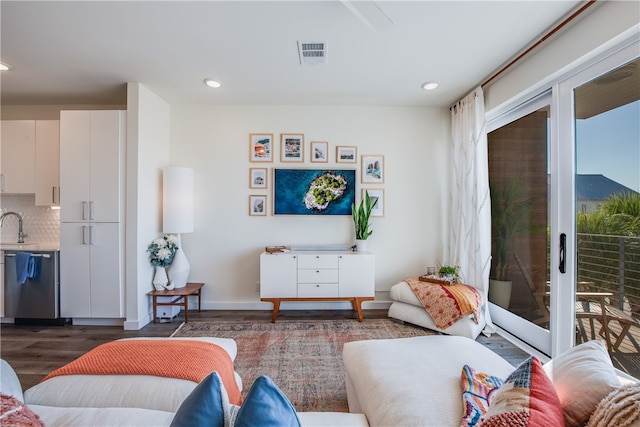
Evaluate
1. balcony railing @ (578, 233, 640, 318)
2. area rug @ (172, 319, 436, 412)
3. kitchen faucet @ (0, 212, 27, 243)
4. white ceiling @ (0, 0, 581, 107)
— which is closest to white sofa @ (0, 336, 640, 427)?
area rug @ (172, 319, 436, 412)

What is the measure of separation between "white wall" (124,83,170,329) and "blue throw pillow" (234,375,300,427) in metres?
2.91

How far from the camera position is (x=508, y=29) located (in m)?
2.14

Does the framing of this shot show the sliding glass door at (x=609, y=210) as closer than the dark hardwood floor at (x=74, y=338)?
Yes

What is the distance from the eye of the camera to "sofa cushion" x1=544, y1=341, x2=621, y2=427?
0.77m

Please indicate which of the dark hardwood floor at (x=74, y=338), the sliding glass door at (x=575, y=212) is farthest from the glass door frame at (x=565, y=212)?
the dark hardwood floor at (x=74, y=338)

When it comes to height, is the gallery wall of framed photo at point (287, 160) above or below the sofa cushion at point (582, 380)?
above

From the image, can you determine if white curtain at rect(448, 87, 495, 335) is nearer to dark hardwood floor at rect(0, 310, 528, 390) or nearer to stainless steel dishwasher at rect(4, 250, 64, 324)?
dark hardwood floor at rect(0, 310, 528, 390)

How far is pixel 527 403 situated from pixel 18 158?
4881mm

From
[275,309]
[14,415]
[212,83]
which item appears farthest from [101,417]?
[212,83]

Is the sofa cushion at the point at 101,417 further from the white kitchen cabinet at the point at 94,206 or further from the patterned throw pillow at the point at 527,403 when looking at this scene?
the white kitchen cabinet at the point at 94,206

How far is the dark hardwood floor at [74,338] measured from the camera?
7.68ft

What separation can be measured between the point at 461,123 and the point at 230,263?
3.29 m

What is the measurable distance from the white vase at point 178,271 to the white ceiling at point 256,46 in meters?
1.90

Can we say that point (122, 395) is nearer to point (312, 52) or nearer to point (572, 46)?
point (312, 52)
